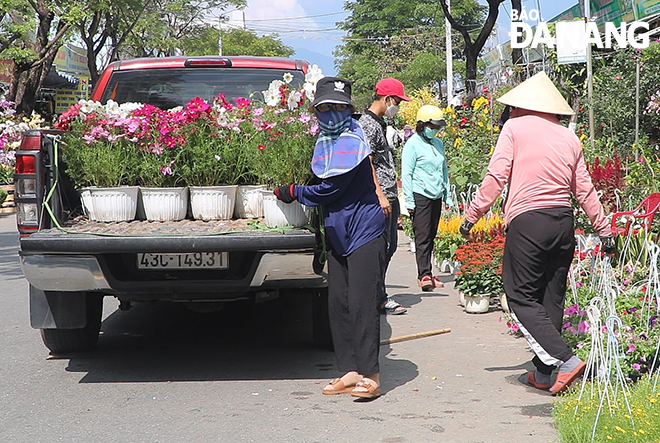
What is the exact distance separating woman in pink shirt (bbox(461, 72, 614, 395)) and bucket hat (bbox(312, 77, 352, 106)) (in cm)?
98

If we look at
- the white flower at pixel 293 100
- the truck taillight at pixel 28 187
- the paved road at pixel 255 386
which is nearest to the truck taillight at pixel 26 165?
the truck taillight at pixel 28 187

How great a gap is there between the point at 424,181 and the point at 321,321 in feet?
9.10

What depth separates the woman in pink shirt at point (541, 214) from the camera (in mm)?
5035

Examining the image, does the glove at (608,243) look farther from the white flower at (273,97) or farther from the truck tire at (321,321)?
the white flower at (273,97)

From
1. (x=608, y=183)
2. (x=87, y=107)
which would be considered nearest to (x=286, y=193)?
(x=87, y=107)

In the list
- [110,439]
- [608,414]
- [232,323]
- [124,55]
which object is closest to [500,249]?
[232,323]

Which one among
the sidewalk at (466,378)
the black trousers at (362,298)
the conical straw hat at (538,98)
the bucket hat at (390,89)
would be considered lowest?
the sidewalk at (466,378)

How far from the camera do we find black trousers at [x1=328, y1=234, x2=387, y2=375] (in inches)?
203

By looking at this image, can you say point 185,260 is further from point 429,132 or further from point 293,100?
point 429,132

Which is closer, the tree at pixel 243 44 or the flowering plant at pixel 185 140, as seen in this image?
the flowering plant at pixel 185 140

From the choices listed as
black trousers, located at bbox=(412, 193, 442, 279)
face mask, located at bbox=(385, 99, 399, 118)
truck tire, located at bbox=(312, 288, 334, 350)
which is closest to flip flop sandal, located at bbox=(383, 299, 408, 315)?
black trousers, located at bbox=(412, 193, 442, 279)

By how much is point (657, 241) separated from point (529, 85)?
214 centimetres

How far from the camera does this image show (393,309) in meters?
7.87

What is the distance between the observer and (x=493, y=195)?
17.0 ft
